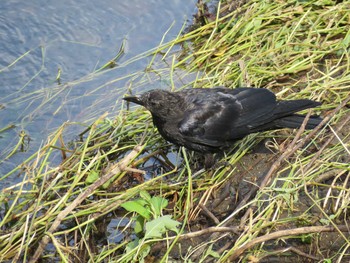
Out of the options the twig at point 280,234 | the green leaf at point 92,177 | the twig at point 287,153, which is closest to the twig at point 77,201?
the green leaf at point 92,177

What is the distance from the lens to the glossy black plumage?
5773 millimetres

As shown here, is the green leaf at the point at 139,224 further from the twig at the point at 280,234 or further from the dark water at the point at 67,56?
the dark water at the point at 67,56

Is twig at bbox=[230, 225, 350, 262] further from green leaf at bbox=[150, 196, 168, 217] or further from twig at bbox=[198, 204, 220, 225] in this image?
green leaf at bbox=[150, 196, 168, 217]

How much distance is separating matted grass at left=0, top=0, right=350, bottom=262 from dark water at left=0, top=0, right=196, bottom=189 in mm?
339

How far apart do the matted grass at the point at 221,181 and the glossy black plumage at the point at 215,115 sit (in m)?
0.17

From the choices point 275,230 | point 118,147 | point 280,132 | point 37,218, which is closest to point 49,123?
point 118,147

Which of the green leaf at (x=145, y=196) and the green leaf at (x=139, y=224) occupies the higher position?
the green leaf at (x=145, y=196)

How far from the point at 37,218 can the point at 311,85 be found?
8.80 feet

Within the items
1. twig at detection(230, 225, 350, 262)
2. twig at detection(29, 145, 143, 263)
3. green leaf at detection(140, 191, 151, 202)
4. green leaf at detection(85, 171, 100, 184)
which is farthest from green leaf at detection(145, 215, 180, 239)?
green leaf at detection(85, 171, 100, 184)

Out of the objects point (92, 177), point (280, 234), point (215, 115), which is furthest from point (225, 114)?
point (280, 234)

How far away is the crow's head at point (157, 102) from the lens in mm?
5934

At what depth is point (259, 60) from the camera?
22.1ft

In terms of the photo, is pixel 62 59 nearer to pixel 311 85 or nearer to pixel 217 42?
pixel 217 42

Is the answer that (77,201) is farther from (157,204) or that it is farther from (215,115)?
(215,115)
